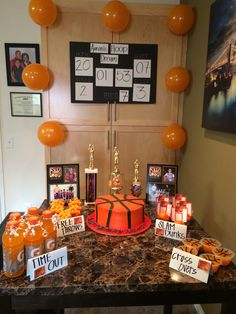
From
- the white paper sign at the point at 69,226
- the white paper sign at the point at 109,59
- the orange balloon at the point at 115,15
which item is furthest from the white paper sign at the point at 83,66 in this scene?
the white paper sign at the point at 69,226

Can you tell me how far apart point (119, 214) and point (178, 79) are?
4.62ft

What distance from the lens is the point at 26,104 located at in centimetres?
286

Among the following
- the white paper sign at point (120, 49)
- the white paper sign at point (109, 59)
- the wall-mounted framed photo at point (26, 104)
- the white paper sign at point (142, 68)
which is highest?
the white paper sign at point (120, 49)

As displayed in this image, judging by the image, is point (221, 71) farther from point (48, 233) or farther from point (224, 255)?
point (48, 233)

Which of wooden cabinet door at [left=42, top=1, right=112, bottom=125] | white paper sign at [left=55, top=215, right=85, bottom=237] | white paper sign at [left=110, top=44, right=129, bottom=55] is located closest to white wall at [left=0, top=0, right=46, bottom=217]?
wooden cabinet door at [left=42, top=1, right=112, bottom=125]

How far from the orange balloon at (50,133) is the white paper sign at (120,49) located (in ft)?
2.79

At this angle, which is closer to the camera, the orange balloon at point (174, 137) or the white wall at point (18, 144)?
the orange balloon at point (174, 137)

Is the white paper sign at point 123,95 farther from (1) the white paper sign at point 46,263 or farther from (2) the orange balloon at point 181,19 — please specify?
(1) the white paper sign at point 46,263

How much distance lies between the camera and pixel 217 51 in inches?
60.5

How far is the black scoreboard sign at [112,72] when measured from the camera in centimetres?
223

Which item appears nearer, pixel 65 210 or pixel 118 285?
pixel 118 285

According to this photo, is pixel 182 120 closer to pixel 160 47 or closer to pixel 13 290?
pixel 160 47

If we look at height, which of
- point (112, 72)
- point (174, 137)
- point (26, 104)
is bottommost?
point (174, 137)

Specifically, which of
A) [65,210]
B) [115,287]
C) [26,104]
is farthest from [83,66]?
[115,287]
